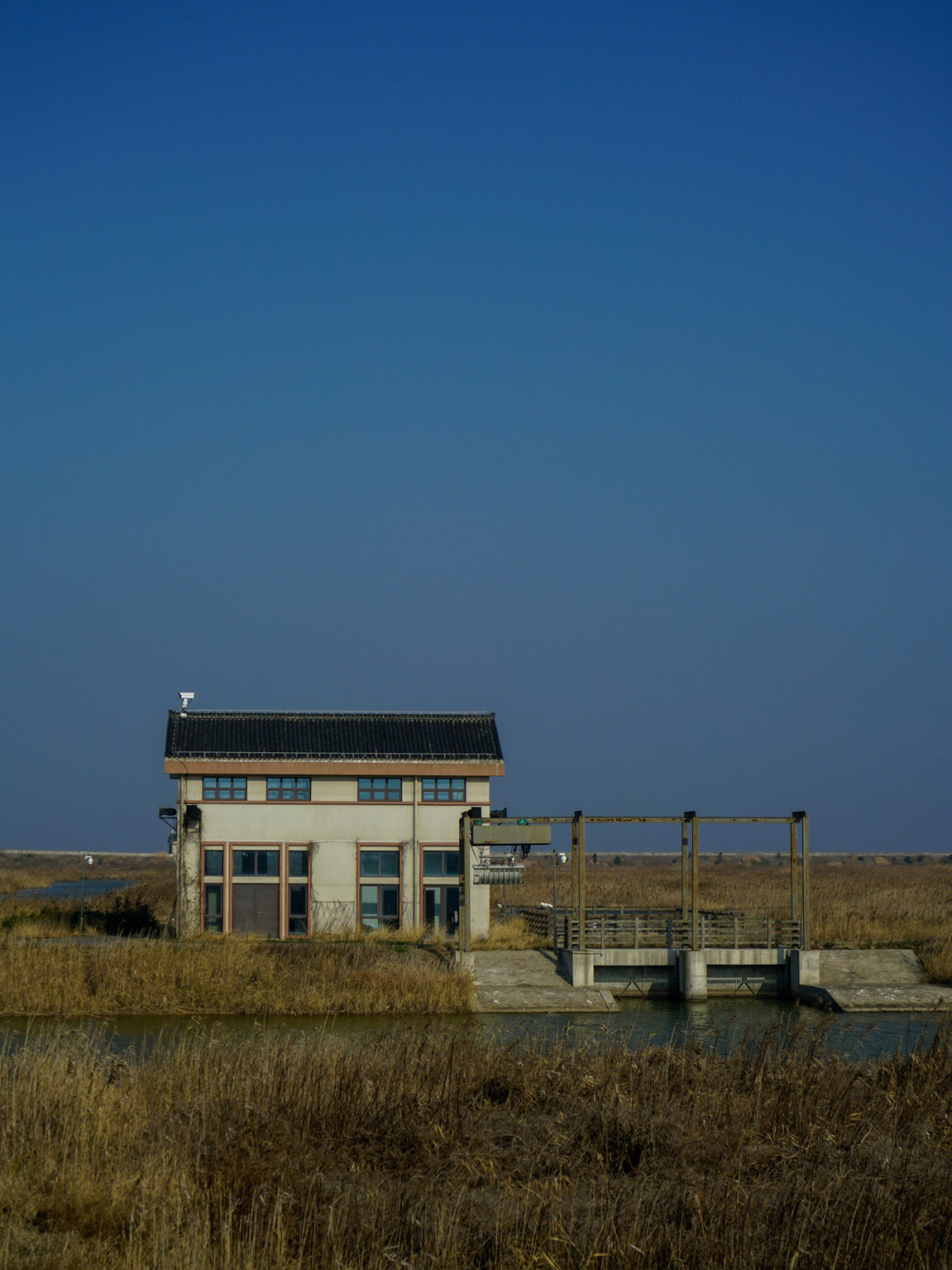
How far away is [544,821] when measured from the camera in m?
37.8

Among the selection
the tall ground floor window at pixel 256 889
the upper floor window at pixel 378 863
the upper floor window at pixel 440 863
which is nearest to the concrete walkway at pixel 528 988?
the upper floor window at pixel 440 863

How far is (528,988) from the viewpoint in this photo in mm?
32938

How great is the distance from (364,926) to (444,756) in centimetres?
602

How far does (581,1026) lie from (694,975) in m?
8.97

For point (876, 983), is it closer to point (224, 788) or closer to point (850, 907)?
point (850, 907)

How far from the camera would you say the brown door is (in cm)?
4347

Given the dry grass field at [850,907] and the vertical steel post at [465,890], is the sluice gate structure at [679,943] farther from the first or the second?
the dry grass field at [850,907]

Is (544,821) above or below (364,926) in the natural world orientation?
above

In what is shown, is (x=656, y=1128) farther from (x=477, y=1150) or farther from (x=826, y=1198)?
(x=826, y=1198)

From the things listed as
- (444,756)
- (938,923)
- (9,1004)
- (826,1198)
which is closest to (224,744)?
(444,756)

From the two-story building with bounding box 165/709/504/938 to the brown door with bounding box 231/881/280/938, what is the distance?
0.09 feet

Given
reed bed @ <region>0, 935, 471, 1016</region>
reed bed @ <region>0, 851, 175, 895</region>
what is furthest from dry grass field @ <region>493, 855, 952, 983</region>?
reed bed @ <region>0, 851, 175, 895</region>

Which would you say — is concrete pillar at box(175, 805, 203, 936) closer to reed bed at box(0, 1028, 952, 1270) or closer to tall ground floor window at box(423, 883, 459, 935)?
tall ground floor window at box(423, 883, 459, 935)

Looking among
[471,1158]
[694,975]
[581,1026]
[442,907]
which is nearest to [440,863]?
[442,907]
